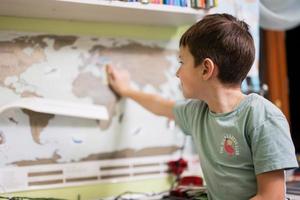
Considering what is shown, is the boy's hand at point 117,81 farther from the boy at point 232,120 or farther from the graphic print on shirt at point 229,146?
the graphic print on shirt at point 229,146

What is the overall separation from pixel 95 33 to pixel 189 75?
0.45 m

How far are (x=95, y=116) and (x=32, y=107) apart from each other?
20cm

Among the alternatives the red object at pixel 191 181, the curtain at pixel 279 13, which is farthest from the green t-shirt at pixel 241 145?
the curtain at pixel 279 13

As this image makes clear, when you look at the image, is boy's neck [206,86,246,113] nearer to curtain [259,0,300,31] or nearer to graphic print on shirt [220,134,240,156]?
graphic print on shirt [220,134,240,156]

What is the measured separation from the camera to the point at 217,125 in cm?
104

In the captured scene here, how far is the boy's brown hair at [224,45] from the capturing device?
986 millimetres

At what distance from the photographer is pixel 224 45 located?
0.98m

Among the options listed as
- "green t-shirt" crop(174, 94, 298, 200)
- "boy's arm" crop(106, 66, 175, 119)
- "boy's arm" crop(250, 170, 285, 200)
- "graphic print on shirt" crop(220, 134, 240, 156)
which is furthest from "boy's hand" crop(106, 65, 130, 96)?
"boy's arm" crop(250, 170, 285, 200)

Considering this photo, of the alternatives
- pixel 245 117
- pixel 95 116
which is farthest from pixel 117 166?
pixel 245 117

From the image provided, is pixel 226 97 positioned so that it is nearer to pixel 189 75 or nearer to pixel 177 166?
pixel 189 75

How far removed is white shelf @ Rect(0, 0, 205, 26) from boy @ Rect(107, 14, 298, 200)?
0.23m

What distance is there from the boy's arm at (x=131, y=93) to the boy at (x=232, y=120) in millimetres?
258

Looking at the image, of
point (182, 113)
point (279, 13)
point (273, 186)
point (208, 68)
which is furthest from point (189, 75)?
point (279, 13)

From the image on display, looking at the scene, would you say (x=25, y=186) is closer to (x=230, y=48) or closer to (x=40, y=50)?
(x=40, y=50)
